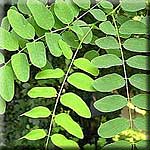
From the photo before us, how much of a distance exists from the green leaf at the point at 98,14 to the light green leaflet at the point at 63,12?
5 centimetres

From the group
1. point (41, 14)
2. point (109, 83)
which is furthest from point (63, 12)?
point (109, 83)

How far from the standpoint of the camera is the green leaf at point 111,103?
654 millimetres

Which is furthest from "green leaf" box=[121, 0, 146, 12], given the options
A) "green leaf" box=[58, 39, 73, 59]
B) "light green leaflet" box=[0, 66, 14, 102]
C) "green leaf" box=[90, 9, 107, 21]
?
"light green leaflet" box=[0, 66, 14, 102]

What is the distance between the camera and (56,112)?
71 centimetres

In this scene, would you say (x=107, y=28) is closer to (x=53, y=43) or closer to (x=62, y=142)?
(x=53, y=43)

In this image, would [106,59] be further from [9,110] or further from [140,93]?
[9,110]

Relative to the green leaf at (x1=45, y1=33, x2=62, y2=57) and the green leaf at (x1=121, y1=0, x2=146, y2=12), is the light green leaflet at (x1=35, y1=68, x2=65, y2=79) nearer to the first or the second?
the green leaf at (x1=45, y1=33, x2=62, y2=57)

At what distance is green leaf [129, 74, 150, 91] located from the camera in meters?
0.67

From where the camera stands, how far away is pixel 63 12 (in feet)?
2.34

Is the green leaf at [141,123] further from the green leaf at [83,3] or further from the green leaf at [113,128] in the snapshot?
the green leaf at [83,3]

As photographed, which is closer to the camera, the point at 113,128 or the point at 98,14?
the point at 113,128

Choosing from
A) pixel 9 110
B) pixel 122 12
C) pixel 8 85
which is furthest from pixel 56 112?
pixel 9 110

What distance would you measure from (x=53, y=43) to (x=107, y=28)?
4.1 inches

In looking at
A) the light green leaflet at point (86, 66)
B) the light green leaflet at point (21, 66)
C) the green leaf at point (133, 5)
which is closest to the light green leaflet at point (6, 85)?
the light green leaflet at point (21, 66)
